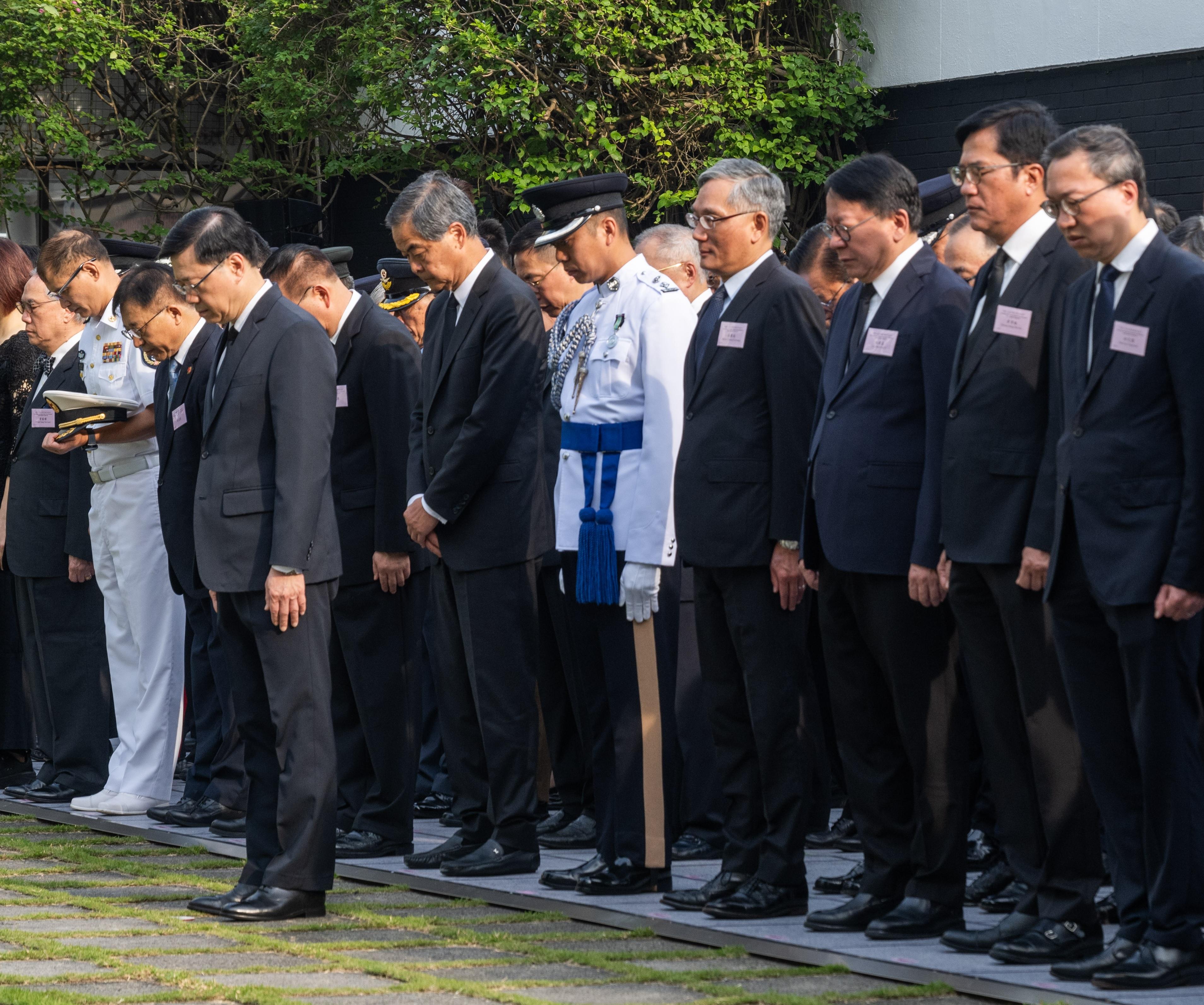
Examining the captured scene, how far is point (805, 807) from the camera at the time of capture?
5.18m

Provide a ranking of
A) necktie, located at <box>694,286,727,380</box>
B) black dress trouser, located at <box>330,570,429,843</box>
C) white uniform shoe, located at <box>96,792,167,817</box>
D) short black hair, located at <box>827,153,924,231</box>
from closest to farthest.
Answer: short black hair, located at <box>827,153,924,231</box> → necktie, located at <box>694,286,727,380</box> → black dress trouser, located at <box>330,570,429,843</box> → white uniform shoe, located at <box>96,792,167,817</box>

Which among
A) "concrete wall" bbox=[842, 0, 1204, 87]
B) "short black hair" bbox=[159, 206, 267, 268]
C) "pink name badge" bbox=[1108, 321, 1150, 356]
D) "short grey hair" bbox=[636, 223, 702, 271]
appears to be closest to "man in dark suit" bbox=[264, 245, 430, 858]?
"short black hair" bbox=[159, 206, 267, 268]

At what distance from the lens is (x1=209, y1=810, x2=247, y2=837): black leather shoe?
6.79 metres

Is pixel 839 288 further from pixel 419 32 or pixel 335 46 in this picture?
pixel 335 46

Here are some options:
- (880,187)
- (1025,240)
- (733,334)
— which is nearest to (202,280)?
(733,334)

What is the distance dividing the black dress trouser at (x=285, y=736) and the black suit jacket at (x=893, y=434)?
1506 millimetres

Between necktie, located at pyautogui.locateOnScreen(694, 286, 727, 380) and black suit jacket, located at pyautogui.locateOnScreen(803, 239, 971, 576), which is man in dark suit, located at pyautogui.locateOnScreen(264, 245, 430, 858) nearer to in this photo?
necktie, located at pyautogui.locateOnScreen(694, 286, 727, 380)

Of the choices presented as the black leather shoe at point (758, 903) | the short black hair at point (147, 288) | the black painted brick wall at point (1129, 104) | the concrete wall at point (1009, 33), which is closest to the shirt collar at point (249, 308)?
the short black hair at point (147, 288)

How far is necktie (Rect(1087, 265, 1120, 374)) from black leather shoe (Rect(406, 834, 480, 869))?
2.73 m

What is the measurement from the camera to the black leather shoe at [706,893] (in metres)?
5.23

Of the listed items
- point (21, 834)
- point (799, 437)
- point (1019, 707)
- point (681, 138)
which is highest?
point (681, 138)

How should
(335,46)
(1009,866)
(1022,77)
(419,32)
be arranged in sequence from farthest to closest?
(335,46)
(419,32)
(1022,77)
(1009,866)

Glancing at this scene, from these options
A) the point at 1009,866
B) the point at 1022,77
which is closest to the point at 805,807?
the point at 1009,866

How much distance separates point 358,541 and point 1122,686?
9.93 feet
